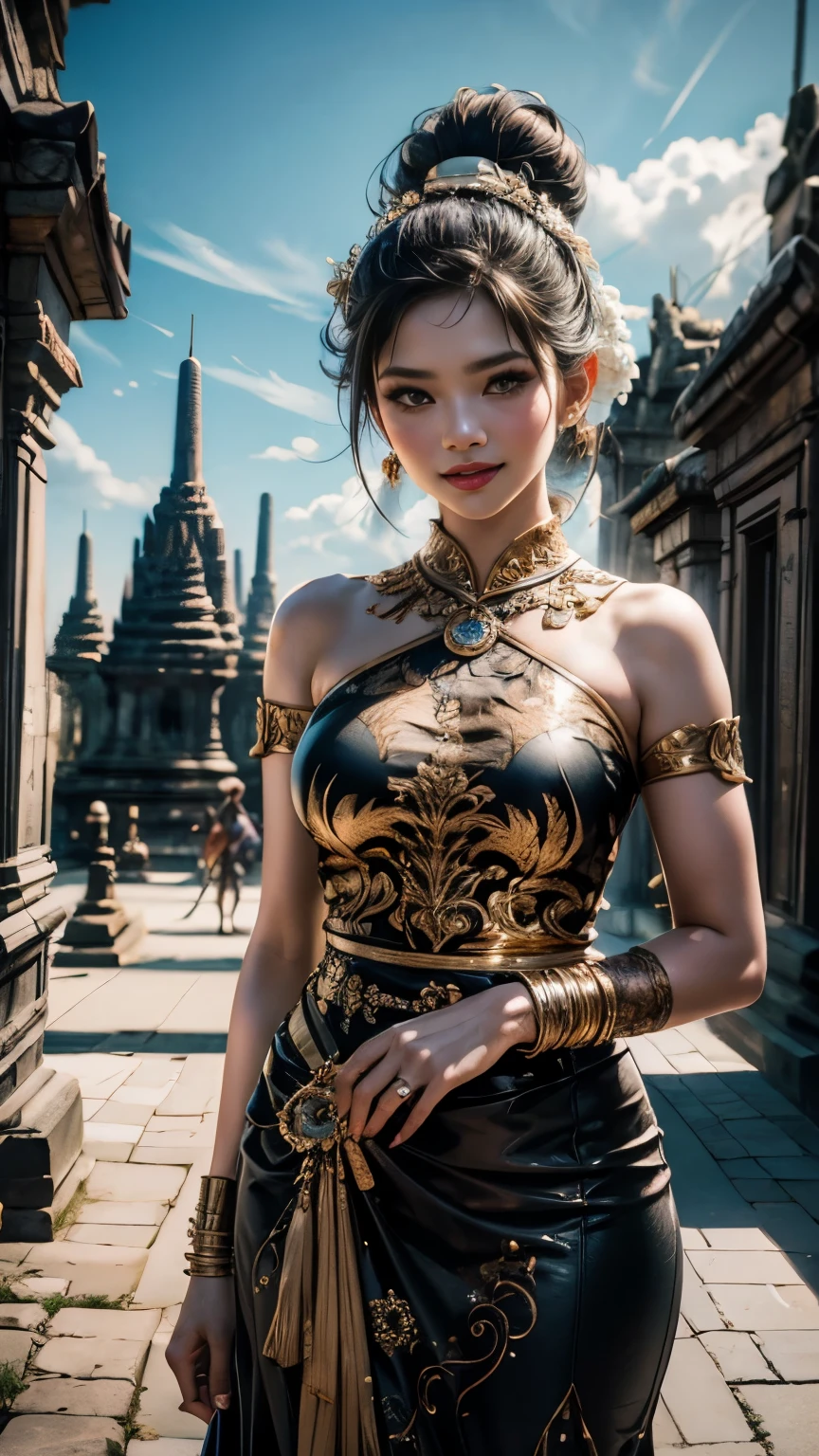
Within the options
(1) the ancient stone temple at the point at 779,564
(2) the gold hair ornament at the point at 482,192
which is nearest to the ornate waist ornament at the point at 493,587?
(2) the gold hair ornament at the point at 482,192

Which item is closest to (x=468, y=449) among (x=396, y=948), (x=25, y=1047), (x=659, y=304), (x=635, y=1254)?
(x=396, y=948)

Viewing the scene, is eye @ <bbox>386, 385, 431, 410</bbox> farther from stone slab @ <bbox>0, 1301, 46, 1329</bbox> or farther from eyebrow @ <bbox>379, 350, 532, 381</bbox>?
stone slab @ <bbox>0, 1301, 46, 1329</bbox>

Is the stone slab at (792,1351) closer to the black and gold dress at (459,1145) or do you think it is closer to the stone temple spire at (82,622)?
the black and gold dress at (459,1145)

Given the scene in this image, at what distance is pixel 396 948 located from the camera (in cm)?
141

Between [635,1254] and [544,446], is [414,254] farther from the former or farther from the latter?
[635,1254]

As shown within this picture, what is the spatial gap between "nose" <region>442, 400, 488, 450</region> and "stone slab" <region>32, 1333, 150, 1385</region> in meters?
2.93

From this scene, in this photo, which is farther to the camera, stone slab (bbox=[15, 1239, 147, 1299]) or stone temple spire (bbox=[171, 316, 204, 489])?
stone temple spire (bbox=[171, 316, 204, 489])

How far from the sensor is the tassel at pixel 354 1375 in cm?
128

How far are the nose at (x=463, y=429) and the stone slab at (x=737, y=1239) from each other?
3679 millimetres

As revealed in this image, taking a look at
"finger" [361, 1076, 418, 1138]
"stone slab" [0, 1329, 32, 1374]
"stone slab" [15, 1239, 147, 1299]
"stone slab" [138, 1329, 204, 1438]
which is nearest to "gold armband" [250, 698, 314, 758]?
"finger" [361, 1076, 418, 1138]

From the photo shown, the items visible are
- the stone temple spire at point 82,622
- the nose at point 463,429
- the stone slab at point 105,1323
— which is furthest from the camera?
the stone temple spire at point 82,622

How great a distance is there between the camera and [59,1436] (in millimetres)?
2893

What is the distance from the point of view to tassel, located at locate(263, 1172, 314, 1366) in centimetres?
132

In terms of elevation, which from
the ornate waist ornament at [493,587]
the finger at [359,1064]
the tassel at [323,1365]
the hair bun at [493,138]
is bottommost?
the tassel at [323,1365]
